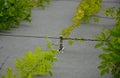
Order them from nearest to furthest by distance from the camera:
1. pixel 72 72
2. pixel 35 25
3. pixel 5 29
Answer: pixel 72 72 < pixel 5 29 < pixel 35 25

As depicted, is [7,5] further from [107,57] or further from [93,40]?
[107,57]

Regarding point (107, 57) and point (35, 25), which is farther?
point (35, 25)

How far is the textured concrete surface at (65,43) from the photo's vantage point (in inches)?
111

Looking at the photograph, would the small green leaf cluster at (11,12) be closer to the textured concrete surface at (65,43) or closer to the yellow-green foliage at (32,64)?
the textured concrete surface at (65,43)

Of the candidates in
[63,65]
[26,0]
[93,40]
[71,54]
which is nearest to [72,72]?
[63,65]

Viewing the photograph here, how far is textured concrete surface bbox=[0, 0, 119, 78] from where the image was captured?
9.25 ft

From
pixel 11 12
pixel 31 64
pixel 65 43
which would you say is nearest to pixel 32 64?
pixel 31 64

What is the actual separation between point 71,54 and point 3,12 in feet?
3.52

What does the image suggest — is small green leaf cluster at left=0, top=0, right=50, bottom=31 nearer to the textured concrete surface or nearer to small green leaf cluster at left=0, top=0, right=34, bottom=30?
small green leaf cluster at left=0, top=0, right=34, bottom=30

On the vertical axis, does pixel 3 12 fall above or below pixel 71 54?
above

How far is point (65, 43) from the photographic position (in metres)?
3.44

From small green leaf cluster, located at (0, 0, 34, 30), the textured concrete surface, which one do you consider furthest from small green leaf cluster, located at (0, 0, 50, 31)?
the textured concrete surface

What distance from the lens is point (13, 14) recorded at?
373cm

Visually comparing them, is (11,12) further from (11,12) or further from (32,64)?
(32,64)
